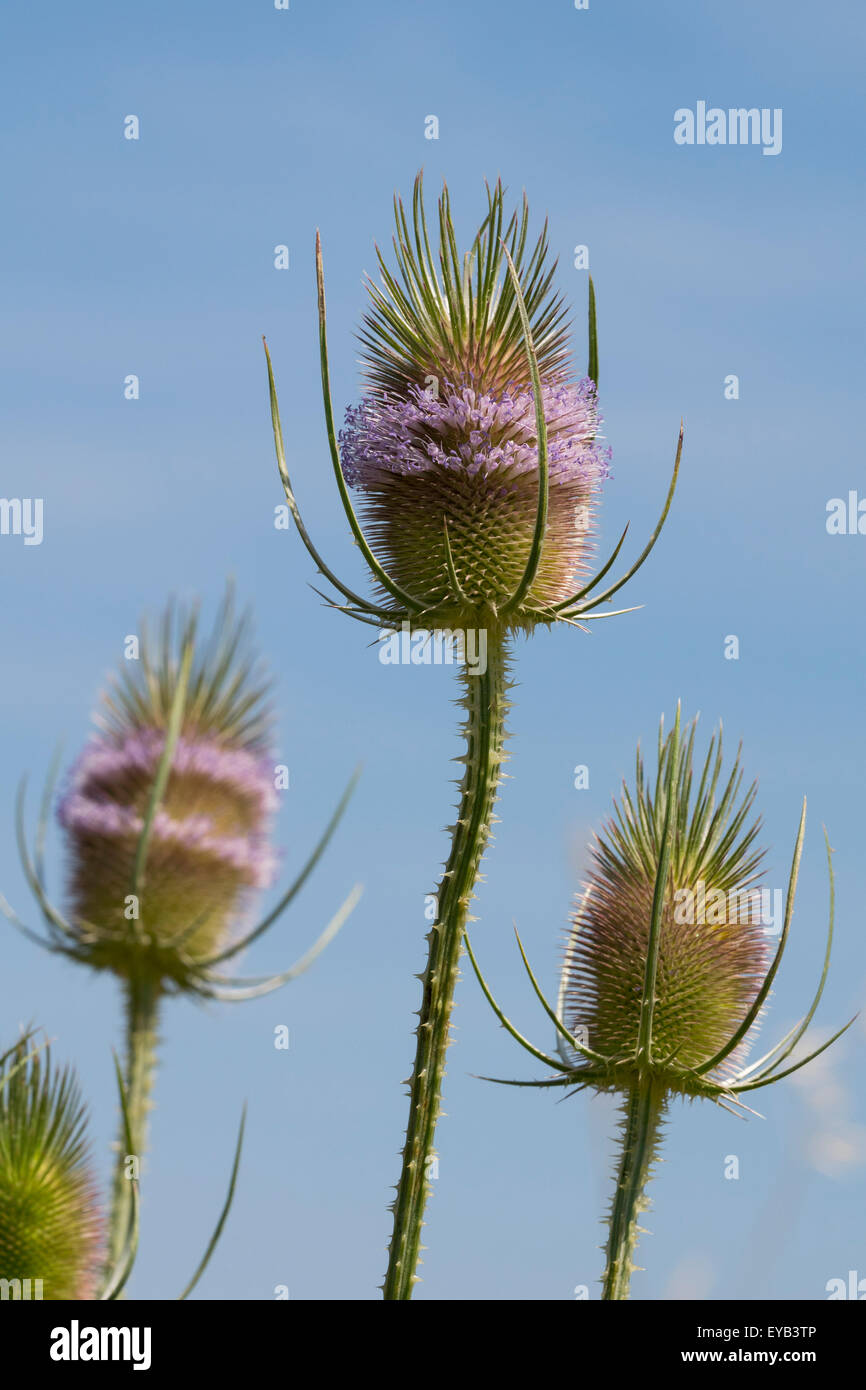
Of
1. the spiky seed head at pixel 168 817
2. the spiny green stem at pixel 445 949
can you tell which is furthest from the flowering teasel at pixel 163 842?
the spiny green stem at pixel 445 949

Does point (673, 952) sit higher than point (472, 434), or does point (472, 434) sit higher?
point (472, 434)

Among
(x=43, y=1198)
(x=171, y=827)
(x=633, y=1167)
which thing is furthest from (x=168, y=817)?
(x=633, y=1167)

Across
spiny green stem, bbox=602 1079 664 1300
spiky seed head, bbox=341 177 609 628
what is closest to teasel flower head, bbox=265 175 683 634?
spiky seed head, bbox=341 177 609 628

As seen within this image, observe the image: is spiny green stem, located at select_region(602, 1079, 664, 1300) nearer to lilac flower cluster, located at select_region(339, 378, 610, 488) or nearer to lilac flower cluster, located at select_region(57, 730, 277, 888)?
lilac flower cluster, located at select_region(339, 378, 610, 488)

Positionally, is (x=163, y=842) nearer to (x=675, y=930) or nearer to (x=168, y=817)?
(x=168, y=817)
